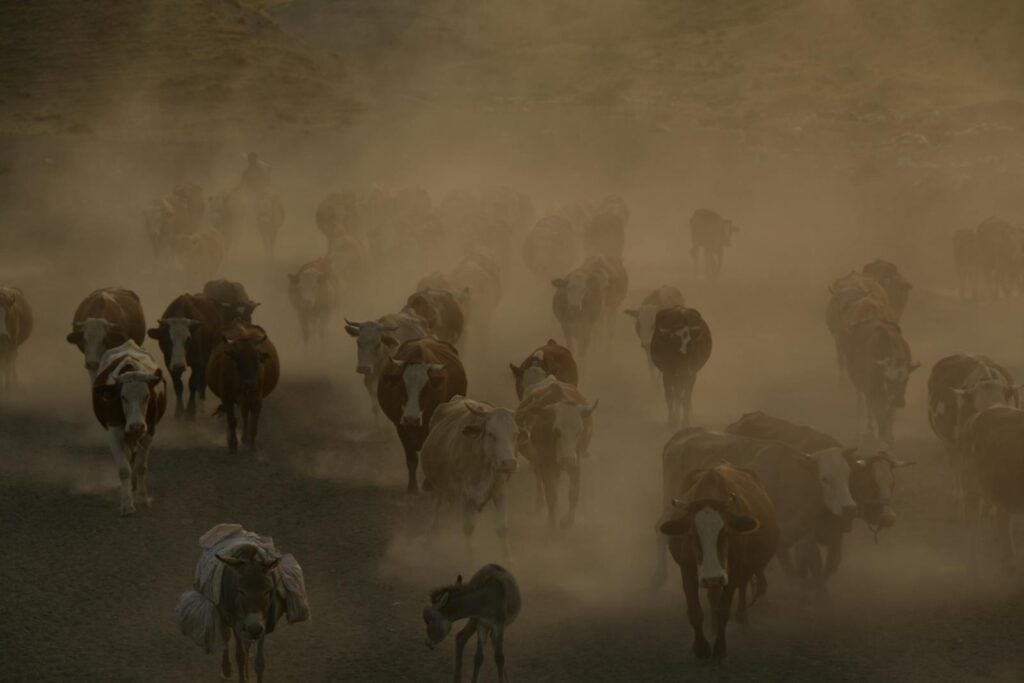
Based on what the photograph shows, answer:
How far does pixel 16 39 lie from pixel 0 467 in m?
52.8

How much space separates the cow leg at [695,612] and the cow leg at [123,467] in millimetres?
8309

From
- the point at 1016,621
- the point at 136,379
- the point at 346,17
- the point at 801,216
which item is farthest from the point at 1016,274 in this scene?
the point at 346,17

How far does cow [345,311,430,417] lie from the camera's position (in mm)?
23344

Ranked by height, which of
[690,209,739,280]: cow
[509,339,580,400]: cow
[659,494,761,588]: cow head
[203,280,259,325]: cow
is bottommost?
[659,494,761,588]: cow head

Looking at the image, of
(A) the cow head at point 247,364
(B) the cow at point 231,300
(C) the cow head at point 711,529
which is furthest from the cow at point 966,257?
(C) the cow head at point 711,529

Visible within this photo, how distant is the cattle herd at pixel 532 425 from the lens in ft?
43.9

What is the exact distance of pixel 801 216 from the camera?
50.9 meters

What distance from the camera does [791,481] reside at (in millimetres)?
15977

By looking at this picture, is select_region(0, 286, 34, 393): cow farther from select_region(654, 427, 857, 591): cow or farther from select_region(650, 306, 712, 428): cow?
select_region(654, 427, 857, 591): cow

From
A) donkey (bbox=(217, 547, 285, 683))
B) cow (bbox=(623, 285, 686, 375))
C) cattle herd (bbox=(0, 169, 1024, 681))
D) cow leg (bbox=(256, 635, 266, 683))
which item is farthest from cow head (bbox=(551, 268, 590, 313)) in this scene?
cow leg (bbox=(256, 635, 266, 683))

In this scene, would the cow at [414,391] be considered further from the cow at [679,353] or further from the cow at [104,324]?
the cow at [104,324]

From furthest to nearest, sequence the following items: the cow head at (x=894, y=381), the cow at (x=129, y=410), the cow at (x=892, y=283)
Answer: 1. the cow at (x=892, y=283)
2. the cow head at (x=894, y=381)
3. the cow at (x=129, y=410)

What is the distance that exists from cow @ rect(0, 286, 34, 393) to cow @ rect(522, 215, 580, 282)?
13.2 metres

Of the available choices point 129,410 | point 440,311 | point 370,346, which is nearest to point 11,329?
point 370,346
